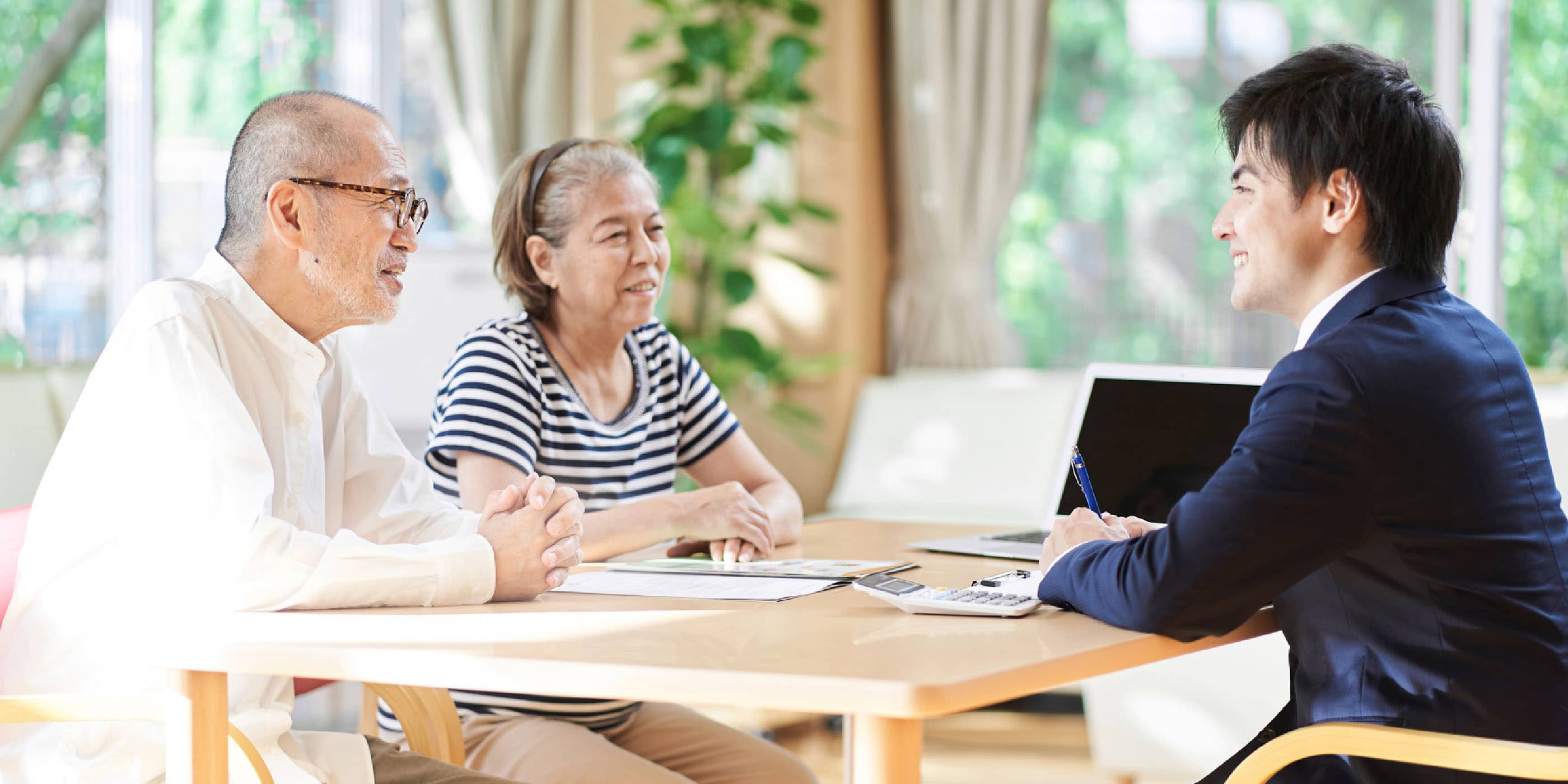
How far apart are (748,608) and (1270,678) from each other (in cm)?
193

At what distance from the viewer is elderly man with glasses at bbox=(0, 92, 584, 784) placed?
142 centimetres

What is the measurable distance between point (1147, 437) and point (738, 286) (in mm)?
2592

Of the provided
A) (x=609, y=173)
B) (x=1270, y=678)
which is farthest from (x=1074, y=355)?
(x=609, y=173)

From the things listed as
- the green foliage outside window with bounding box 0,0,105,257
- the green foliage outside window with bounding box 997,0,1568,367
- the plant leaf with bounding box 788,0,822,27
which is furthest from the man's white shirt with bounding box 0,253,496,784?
the green foliage outside window with bounding box 997,0,1568,367

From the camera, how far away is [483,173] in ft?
16.7

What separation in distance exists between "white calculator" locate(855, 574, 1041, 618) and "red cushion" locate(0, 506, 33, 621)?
3.26 feet

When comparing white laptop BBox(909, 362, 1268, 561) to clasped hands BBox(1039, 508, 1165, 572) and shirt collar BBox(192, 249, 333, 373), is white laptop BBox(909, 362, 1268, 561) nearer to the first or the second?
clasped hands BBox(1039, 508, 1165, 572)

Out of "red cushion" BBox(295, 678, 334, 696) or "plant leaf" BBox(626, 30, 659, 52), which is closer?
"red cushion" BBox(295, 678, 334, 696)

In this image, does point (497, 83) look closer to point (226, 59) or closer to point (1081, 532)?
point (226, 59)

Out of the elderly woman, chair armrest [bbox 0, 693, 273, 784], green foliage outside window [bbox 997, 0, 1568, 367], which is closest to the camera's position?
chair armrest [bbox 0, 693, 273, 784]

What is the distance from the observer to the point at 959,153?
5.05m

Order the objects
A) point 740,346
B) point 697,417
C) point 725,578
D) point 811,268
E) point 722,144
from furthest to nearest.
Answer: point 811,268 < point 740,346 < point 722,144 < point 697,417 < point 725,578

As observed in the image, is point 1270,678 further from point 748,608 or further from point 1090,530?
point 748,608

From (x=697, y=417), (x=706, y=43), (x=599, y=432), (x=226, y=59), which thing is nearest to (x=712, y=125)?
(x=706, y=43)
